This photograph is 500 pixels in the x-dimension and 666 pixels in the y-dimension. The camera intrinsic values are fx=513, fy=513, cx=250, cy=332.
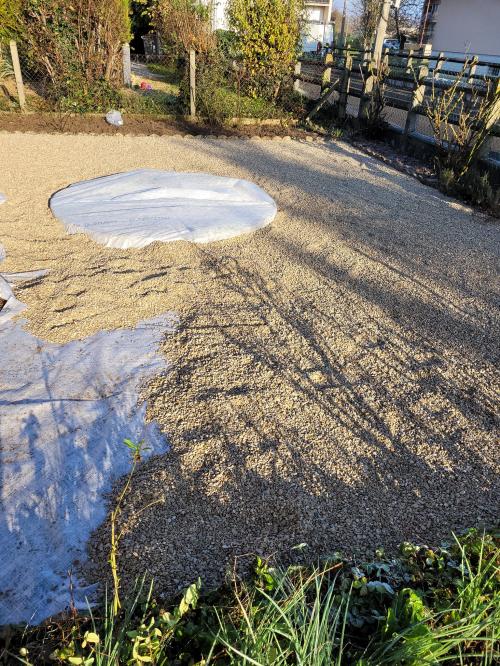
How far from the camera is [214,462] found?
229 centimetres

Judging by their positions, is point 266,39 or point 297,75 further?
point 297,75

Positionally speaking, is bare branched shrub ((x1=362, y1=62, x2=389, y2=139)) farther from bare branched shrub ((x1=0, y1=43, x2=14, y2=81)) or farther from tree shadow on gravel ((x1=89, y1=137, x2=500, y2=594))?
bare branched shrub ((x1=0, y1=43, x2=14, y2=81))

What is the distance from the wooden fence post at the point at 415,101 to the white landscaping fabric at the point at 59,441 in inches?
251

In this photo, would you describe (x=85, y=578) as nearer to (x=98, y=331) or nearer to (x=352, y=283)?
(x=98, y=331)

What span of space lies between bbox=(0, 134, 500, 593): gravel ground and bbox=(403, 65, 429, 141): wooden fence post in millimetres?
2906

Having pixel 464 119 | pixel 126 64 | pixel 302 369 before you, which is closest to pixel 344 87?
pixel 464 119

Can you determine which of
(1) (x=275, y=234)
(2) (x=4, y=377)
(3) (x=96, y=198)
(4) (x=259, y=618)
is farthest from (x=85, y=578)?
(3) (x=96, y=198)

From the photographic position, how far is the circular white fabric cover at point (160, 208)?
453 cm

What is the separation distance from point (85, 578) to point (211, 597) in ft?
1.49

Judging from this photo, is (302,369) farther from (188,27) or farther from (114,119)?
(188,27)

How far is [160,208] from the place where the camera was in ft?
16.4

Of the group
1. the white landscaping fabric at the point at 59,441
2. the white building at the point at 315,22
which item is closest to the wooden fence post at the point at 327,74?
the white building at the point at 315,22

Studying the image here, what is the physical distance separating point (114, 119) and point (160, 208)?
4.81 meters

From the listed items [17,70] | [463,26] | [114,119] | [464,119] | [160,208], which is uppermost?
[463,26]
